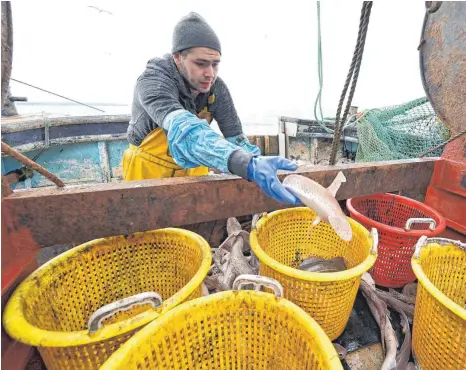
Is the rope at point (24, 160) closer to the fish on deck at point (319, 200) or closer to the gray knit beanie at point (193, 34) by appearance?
the fish on deck at point (319, 200)

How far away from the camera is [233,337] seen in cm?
136

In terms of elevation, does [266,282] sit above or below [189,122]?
below

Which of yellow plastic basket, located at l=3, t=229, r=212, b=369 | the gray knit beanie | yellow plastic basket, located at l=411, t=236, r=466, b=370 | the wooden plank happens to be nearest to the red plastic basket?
yellow plastic basket, located at l=411, t=236, r=466, b=370

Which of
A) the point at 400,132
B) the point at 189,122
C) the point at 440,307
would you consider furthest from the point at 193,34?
the point at 400,132

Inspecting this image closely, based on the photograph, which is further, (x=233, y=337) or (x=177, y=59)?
(x=177, y=59)

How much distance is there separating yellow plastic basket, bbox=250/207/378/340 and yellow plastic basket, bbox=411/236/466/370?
11.7 inches

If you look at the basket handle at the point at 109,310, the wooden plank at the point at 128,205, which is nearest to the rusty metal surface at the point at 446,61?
the wooden plank at the point at 128,205

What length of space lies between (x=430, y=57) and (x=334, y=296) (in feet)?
5.45

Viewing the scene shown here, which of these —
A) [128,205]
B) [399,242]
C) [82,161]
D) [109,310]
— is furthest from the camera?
[82,161]

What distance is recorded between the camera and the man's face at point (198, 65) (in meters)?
2.07

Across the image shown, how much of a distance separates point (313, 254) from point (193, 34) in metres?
2.17

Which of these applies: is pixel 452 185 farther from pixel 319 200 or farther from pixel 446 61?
pixel 319 200

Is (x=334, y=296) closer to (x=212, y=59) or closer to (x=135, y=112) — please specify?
(x=212, y=59)

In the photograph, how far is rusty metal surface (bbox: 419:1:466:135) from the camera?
150cm
